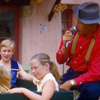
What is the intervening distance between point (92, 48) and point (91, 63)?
0.17 m

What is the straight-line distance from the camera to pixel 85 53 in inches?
118

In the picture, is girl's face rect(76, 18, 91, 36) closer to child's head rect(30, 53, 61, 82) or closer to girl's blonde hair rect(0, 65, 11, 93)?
child's head rect(30, 53, 61, 82)

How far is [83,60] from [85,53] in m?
0.08

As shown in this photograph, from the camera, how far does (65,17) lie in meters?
6.84

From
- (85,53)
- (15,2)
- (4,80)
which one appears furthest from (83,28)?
(15,2)

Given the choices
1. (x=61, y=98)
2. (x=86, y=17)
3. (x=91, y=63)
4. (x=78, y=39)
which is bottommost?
(x=61, y=98)

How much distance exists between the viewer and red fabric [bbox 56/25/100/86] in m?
2.82

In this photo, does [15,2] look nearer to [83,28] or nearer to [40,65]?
[83,28]

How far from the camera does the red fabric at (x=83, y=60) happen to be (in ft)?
9.24

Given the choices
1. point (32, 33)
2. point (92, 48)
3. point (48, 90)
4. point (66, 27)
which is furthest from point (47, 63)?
point (66, 27)

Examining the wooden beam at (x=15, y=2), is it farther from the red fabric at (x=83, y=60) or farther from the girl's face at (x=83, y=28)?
the girl's face at (x=83, y=28)

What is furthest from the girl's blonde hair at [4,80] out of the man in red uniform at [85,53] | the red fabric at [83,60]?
the red fabric at [83,60]

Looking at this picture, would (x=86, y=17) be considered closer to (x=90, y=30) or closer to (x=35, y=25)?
(x=90, y=30)

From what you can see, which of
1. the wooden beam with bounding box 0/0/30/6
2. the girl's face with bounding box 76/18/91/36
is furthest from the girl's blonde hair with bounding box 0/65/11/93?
the wooden beam with bounding box 0/0/30/6
